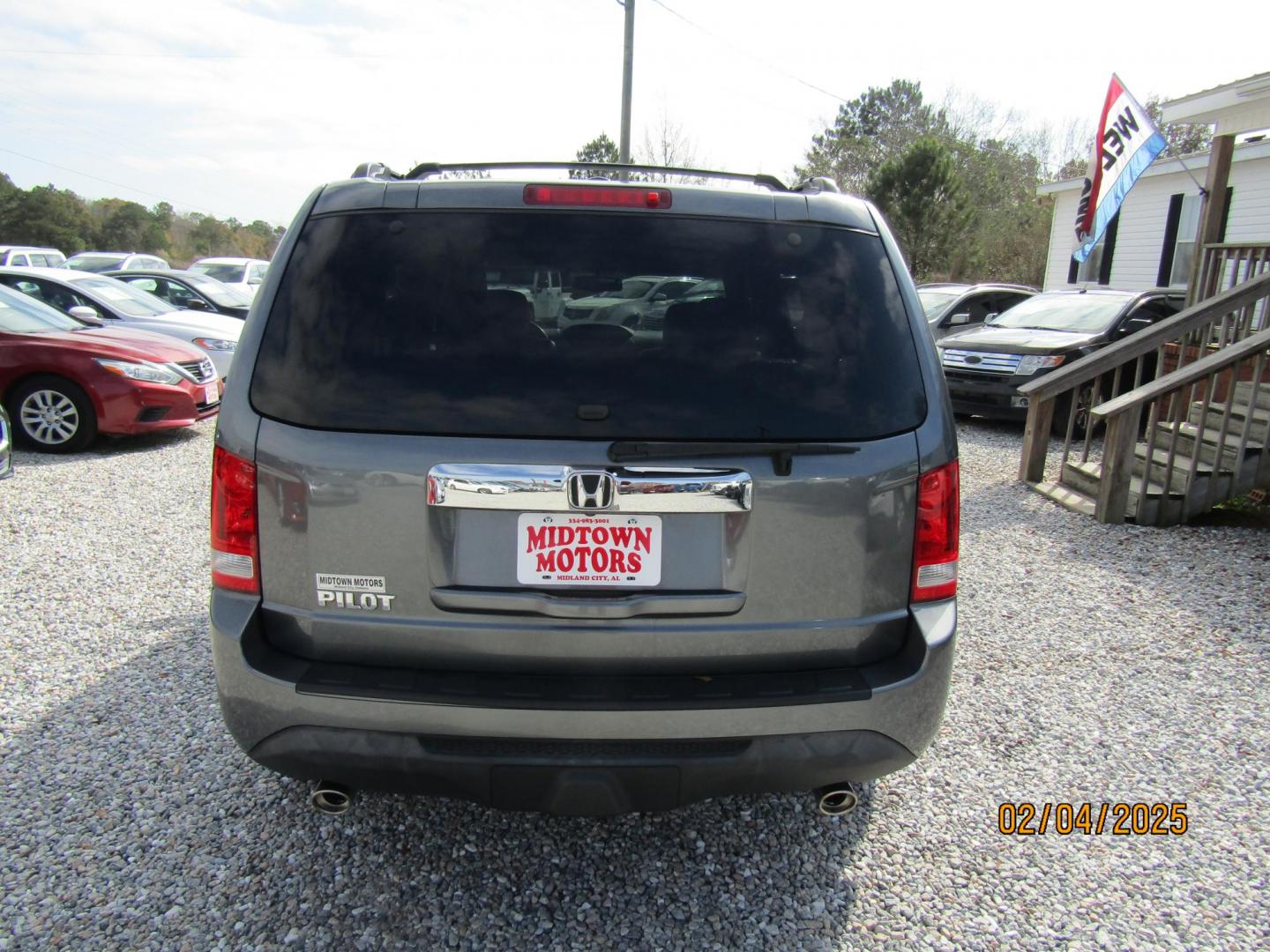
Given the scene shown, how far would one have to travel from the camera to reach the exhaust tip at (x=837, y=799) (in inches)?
89.4

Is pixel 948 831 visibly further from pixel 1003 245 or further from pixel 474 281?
pixel 1003 245

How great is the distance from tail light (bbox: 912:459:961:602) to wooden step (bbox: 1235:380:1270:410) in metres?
6.41

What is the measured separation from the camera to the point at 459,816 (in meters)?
2.79

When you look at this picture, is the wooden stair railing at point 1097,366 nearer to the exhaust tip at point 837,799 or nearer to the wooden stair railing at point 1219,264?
the wooden stair railing at point 1219,264

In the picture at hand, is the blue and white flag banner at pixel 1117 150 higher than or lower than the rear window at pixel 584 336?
higher

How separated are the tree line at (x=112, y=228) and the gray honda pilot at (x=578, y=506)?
38259 mm

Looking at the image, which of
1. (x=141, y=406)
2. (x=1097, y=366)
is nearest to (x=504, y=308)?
(x=1097, y=366)

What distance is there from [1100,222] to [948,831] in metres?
11.3

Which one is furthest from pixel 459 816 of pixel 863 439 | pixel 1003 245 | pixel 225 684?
pixel 1003 245

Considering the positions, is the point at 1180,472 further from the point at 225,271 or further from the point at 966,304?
the point at 225,271

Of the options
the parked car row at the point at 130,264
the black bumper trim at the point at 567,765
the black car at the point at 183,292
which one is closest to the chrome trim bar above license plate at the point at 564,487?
the black bumper trim at the point at 567,765

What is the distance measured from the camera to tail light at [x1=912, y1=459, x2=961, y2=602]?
2.17 m

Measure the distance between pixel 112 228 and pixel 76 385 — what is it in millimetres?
51246

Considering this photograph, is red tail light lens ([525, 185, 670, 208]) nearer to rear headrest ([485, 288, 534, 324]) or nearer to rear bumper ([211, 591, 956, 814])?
rear headrest ([485, 288, 534, 324])
